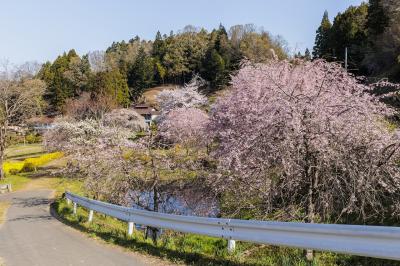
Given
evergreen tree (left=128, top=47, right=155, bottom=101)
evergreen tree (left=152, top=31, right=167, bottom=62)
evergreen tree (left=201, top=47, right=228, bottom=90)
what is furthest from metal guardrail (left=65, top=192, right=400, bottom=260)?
evergreen tree (left=152, top=31, right=167, bottom=62)

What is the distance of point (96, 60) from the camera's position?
104 metres

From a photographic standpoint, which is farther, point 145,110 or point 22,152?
point 145,110

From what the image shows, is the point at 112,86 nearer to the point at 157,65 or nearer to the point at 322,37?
the point at 157,65

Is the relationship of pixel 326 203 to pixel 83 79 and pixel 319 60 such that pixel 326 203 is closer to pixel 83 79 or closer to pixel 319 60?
pixel 319 60

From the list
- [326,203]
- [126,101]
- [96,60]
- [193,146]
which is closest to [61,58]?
[96,60]

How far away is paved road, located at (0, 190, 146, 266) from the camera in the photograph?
7.80 metres

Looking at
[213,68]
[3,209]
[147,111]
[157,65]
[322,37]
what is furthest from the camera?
[157,65]

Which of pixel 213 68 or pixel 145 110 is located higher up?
pixel 213 68

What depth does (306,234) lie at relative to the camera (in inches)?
211

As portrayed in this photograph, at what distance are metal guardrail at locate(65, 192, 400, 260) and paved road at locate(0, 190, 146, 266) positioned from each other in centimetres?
122

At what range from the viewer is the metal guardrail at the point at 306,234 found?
4480 mm

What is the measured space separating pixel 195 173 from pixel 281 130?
6146mm

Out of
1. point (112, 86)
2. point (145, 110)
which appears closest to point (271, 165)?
point (112, 86)

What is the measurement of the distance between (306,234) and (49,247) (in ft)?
21.6
